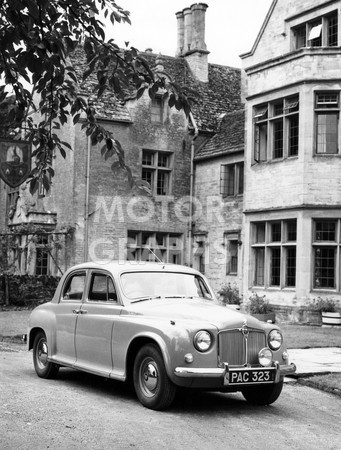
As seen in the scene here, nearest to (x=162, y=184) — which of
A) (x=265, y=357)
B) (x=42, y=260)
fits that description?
(x=42, y=260)

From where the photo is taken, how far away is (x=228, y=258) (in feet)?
85.7

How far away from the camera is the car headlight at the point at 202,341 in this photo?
7.98m

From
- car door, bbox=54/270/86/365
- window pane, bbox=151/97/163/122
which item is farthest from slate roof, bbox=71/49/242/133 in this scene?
car door, bbox=54/270/86/365

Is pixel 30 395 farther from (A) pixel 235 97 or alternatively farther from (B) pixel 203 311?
(A) pixel 235 97

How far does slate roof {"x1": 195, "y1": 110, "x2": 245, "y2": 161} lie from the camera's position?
2634cm

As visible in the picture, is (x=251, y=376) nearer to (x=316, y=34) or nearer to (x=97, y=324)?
(x=97, y=324)

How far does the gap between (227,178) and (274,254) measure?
5.24 m

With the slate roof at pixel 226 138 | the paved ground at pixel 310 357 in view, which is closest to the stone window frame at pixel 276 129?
the slate roof at pixel 226 138

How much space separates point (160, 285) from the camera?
9445 mm

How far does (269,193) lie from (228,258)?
4.65 metres

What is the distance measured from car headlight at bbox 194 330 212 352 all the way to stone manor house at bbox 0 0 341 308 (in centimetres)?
1288

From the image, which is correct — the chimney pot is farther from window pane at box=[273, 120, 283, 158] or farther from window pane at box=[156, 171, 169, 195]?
window pane at box=[273, 120, 283, 158]

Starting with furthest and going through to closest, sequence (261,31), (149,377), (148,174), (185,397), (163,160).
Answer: (163,160)
(148,174)
(261,31)
(185,397)
(149,377)

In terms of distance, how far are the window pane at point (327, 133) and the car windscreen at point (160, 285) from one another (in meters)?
12.1
